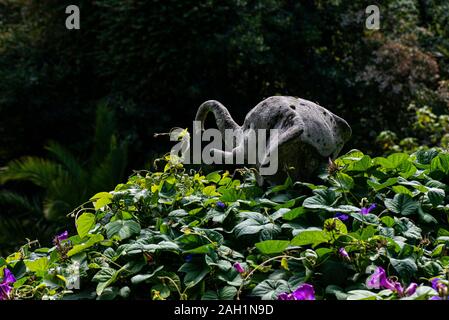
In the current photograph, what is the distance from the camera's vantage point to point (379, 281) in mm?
1917

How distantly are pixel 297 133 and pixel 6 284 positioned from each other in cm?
122

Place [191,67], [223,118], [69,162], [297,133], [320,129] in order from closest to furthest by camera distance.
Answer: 1. [297,133]
2. [320,129]
3. [223,118]
4. [69,162]
5. [191,67]

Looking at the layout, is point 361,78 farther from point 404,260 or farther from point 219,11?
point 404,260

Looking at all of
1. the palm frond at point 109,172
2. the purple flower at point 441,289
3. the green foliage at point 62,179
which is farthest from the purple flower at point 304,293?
the palm frond at point 109,172

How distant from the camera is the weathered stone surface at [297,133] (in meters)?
2.71

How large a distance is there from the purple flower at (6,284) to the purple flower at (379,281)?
111 cm

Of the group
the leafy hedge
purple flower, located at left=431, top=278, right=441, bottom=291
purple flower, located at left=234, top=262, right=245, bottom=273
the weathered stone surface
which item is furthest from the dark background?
purple flower, located at left=431, top=278, right=441, bottom=291

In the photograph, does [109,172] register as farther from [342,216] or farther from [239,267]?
[239,267]

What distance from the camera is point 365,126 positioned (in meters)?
9.37

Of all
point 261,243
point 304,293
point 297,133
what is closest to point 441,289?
point 304,293

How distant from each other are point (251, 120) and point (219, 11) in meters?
5.80

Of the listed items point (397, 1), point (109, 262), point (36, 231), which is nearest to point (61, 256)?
point (109, 262)

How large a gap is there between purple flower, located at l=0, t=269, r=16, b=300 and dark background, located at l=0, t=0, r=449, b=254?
5880 millimetres

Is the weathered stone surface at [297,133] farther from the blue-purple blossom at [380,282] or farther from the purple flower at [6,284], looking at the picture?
the purple flower at [6,284]
